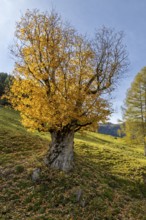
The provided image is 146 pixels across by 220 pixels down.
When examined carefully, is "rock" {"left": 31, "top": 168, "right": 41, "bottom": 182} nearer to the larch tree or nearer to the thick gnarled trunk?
the thick gnarled trunk

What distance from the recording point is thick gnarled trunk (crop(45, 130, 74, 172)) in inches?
575

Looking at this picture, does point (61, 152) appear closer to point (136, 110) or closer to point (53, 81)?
point (53, 81)

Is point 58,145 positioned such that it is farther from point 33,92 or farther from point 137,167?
point 137,167

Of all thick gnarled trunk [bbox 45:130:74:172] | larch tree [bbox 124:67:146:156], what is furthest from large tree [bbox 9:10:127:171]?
larch tree [bbox 124:67:146:156]

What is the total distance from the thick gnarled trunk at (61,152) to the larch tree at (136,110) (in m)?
16.9

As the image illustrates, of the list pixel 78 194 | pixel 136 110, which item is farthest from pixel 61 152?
pixel 136 110

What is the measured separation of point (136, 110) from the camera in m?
30.3

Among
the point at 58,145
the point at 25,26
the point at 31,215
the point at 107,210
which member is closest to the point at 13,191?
the point at 31,215

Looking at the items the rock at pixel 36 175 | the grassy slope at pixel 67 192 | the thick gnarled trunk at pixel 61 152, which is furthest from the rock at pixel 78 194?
the rock at pixel 36 175

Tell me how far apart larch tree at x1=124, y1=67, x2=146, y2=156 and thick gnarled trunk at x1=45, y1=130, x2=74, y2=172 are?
55.4 ft

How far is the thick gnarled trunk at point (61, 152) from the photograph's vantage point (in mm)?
14602

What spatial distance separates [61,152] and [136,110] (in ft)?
62.2

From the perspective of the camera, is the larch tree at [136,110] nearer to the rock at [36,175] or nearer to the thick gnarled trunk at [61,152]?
the thick gnarled trunk at [61,152]

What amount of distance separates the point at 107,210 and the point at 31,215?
449 centimetres
